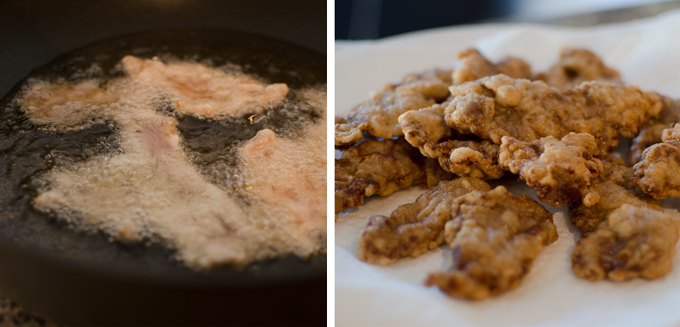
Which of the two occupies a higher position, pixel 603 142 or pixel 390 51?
pixel 390 51

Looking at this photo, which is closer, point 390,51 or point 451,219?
point 451,219

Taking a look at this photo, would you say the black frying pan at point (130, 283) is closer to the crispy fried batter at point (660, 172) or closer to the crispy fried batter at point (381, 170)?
the crispy fried batter at point (381, 170)

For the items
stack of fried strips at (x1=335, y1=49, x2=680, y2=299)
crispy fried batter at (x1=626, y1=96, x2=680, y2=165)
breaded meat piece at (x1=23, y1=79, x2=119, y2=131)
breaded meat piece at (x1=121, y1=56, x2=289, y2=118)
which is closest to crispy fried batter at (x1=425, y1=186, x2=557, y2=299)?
stack of fried strips at (x1=335, y1=49, x2=680, y2=299)

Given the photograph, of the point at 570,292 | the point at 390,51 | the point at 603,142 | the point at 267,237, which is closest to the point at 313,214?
Result: the point at 267,237

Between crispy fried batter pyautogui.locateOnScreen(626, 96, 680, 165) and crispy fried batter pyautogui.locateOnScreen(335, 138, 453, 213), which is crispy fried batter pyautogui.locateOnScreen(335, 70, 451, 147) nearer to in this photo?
crispy fried batter pyautogui.locateOnScreen(335, 138, 453, 213)

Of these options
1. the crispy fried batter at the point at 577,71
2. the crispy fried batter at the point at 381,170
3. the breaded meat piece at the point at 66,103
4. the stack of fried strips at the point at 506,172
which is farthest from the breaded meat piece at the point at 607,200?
the breaded meat piece at the point at 66,103

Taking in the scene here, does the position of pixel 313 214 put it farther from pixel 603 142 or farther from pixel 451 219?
pixel 603 142

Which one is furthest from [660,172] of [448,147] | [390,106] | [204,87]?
[204,87]
